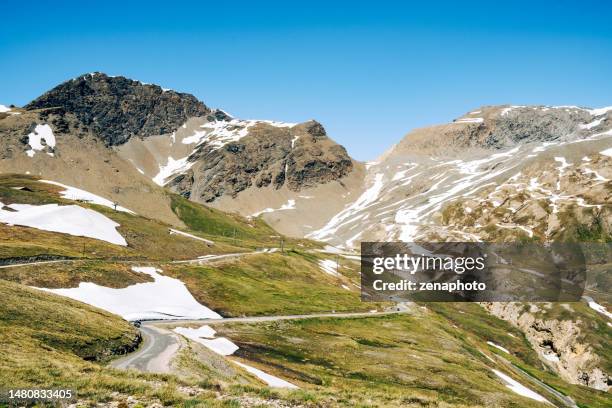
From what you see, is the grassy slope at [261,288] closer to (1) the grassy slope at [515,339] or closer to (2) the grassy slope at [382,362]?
(2) the grassy slope at [382,362]

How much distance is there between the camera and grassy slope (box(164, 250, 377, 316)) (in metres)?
112

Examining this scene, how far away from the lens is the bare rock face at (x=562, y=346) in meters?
135

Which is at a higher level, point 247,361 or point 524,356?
point 247,361

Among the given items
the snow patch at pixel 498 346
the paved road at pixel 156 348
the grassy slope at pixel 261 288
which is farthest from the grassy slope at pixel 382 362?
the grassy slope at pixel 261 288

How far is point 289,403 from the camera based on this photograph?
27125 mm

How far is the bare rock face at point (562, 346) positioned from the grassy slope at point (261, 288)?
60281 millimetres

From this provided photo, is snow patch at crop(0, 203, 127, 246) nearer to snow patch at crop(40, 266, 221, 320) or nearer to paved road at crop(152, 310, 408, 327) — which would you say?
snow patch at crop(40, 266, 221, 320)

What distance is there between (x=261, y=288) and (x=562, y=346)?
99.3 m

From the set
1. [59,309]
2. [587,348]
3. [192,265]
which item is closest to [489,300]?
[587,348]

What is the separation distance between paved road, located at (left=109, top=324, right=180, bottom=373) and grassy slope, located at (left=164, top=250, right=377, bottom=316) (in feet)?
130

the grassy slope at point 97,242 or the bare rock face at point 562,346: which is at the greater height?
the grassy slope at point 97,242

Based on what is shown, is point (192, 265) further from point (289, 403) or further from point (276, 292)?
point (289, 403)

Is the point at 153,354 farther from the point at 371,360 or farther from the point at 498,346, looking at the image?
the point at 498,346

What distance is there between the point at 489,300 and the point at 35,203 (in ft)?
594
